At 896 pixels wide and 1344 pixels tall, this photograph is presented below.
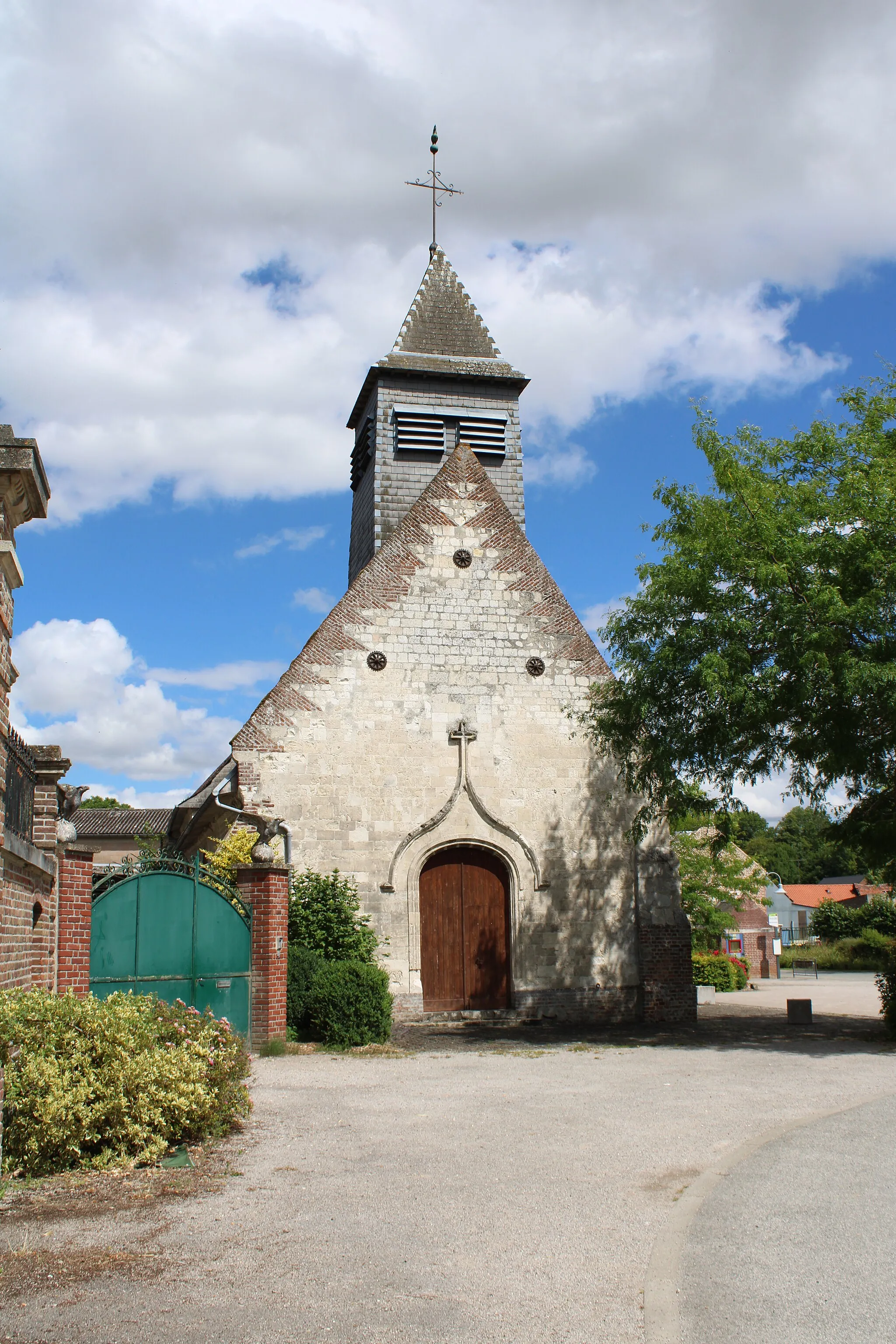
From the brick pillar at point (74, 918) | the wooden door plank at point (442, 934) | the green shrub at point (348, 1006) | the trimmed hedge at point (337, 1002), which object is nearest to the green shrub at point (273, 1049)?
the trimmed hedge at point (337, 1002)

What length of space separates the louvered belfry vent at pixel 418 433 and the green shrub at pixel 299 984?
12.4 m

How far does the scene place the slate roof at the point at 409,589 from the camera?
52.2ft

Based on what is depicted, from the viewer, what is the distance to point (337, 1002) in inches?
502

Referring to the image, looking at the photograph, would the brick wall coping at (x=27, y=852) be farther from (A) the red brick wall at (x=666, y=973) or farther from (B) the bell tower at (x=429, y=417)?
(B) the bell tower at (x=429, y=417)

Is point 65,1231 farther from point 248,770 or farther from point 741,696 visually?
point 248,770

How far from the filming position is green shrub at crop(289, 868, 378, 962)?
47.2ft

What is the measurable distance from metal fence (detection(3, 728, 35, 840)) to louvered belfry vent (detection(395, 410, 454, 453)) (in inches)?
567

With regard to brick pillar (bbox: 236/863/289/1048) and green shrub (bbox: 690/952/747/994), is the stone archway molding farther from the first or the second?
green shrub (bbox: 690/952/747/994)

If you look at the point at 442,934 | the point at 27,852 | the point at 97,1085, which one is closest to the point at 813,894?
the point at 442,934

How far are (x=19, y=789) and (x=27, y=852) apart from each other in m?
0.76

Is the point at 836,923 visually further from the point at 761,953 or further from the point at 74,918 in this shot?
the point at 74,918

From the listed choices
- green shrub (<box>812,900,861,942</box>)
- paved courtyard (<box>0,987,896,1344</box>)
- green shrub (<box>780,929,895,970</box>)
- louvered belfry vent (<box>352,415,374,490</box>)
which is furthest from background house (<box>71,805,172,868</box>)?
paved courtyard (<box>0,987,896,1344</box>)

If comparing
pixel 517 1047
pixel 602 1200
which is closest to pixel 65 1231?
pixel 602 1200

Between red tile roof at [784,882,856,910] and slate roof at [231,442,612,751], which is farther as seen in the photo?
red tile roof at [784,882,856,910]
